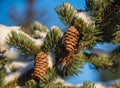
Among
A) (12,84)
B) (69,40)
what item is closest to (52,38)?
(69,40)

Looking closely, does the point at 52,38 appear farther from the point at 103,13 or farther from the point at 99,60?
the point at 99,60

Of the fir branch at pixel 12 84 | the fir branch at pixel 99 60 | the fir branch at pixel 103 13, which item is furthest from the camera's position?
the fir branch at pixel 99 60

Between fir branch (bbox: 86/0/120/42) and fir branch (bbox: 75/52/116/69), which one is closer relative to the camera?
fir branch (bbox: 86/0/120/42)

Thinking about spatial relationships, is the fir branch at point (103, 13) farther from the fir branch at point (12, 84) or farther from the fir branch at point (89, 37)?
the fir branch at point (12, 84)

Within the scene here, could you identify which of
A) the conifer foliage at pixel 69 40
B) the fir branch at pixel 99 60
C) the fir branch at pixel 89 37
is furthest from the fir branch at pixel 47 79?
the fir branch at pixel 99 60

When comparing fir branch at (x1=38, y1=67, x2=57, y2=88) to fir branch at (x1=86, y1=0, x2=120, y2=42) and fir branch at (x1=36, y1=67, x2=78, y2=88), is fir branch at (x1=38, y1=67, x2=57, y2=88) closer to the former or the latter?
fir branch at (x1=36, y1=67, x2=78, y2=88)

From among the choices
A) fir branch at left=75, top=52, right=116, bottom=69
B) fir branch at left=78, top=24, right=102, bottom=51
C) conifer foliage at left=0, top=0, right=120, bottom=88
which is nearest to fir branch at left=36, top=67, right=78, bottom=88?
conifer foliage at left=0, top=0, right=120, bottom=88

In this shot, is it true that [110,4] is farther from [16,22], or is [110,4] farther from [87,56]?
[16,22]

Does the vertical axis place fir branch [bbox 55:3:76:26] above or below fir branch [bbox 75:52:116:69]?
above

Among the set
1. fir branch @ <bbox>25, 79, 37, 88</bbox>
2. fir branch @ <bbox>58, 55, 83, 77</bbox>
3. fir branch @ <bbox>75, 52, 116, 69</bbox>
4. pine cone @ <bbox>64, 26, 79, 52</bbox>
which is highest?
pine cone @ <bbox>64, 26, 79, 52</bbox>
